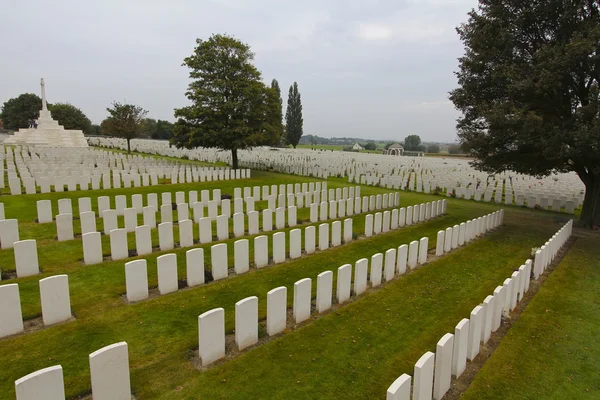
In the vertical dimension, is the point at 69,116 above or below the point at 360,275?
above

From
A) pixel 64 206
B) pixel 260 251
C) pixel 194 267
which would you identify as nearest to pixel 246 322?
pixel 194 267

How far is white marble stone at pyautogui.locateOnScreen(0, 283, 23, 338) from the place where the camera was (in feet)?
14.1

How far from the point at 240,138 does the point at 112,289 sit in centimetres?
1486

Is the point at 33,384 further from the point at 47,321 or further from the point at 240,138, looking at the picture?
the point at 240,138

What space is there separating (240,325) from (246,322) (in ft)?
0.28

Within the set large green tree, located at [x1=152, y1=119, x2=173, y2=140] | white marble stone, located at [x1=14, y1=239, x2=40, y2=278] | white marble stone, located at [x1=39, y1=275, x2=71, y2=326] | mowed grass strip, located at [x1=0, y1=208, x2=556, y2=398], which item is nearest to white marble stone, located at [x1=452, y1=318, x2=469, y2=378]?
mowed grass strip, located at [x1=0, y1=208, x2=556, y2=398]

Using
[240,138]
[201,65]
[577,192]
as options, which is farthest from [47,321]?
[577,192]

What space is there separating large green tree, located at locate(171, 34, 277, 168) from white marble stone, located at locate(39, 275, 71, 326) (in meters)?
15.5

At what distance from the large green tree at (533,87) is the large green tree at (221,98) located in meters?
11.7

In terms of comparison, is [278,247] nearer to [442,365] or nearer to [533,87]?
[442,365]

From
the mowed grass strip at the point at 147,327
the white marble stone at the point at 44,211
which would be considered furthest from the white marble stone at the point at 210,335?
the white marble stone at the point at 44,211

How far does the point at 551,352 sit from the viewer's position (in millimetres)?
4719

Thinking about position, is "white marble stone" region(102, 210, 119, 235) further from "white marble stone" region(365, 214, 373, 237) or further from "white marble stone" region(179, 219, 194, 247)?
"white marble stone" region(365, 214, 373, 237)

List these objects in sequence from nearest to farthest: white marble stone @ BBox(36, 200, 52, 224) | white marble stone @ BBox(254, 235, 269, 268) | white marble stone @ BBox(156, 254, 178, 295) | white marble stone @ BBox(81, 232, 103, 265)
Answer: white marble stone @ BBox(156, 254, 178, 295), white marble stone @ BBox(81, 232, 103, 265), white marble stone @ BBox(254, 235, 269, 268), white marble stone @ BBox(36, 200, 52, 224)
